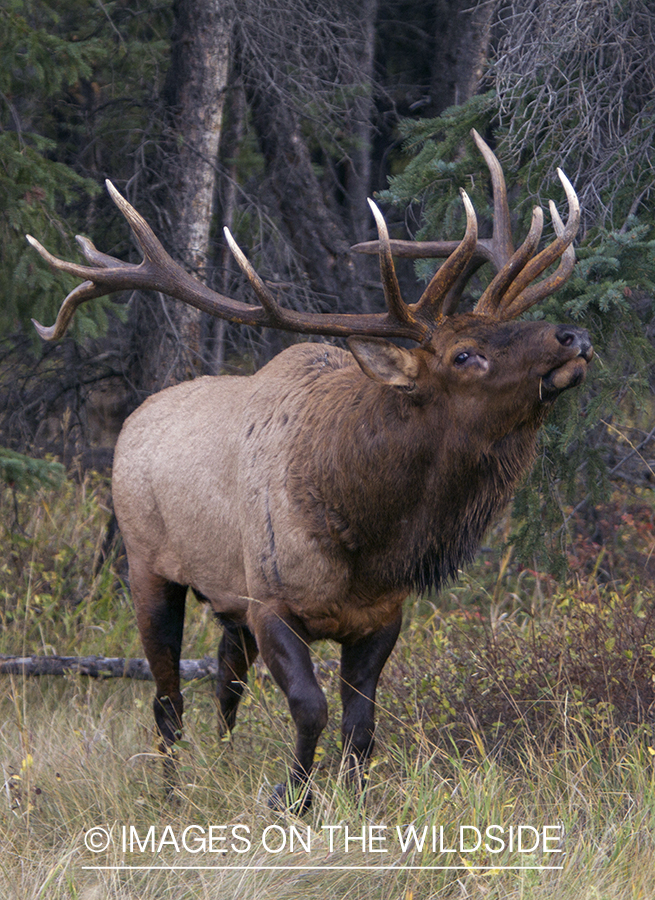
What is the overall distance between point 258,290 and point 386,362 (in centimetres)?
52

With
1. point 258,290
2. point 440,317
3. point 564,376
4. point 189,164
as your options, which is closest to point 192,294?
point 258,290

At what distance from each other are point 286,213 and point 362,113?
3.16 ft

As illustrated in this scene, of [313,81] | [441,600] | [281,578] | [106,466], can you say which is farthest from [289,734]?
[313,81]

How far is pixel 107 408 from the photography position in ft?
31.5

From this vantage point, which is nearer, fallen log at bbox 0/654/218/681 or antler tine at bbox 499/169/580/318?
antler tine at bbox 499/169/580/318

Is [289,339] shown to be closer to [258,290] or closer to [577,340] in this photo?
[258,290]

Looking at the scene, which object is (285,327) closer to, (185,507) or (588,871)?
(185,507)

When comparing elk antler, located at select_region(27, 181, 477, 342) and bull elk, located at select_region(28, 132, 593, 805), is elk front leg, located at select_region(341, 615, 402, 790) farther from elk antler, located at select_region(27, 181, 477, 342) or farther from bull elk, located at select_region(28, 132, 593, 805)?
elk antler, located at select_region(27, 181, 477, 342)

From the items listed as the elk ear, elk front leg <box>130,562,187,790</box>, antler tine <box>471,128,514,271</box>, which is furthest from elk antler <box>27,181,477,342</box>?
elk front leg <box>130,562,187,790</box>

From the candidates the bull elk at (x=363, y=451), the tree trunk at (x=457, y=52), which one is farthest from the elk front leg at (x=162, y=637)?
the tree trunk at (x=457, y=52)

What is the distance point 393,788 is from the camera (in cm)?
369

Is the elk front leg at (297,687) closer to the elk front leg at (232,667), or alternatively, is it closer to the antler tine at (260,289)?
the elk front leg at (232,667)

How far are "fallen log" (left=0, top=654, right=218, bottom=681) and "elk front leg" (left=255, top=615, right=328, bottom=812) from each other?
174 centimetres

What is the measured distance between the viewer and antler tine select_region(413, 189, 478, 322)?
3.55 m
